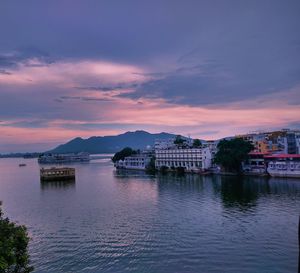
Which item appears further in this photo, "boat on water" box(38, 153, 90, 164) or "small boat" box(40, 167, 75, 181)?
"boat on water" box(38, 153, 90, 164)

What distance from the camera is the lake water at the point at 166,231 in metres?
17.8

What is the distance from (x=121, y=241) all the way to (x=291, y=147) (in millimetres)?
50563

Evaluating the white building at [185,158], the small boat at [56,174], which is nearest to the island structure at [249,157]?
the white building at [185,158]

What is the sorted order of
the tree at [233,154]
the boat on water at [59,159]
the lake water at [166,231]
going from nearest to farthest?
the lake water at [166,231], the tree at [233,154], the boat on water at [59,159]

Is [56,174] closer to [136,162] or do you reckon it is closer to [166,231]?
[136,162]

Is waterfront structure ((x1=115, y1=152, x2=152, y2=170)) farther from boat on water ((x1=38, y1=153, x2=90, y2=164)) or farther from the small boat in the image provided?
boat on water ((x1=38, y1=153, x2=90, y2=164))

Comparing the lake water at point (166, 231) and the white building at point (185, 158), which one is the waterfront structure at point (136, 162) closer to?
the white building at point (185, 158)

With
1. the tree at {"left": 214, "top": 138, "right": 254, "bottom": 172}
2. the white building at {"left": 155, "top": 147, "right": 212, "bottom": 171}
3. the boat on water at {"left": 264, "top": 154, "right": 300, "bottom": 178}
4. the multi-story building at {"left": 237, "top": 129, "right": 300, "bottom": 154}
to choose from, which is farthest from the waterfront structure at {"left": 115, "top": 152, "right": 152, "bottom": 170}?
the boat on water at {"left": 264, "top": 154, "right": 300, "bottom": 178}

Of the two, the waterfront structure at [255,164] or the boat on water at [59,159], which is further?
the boat on water at [59,159]

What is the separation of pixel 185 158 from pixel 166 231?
4998 centimetres

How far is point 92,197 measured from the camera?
133ft

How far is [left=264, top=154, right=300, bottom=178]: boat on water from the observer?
165 feet

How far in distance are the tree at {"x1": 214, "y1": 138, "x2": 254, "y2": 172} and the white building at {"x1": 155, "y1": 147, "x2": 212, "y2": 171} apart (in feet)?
26.3

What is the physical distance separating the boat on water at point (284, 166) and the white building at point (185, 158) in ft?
51.7
